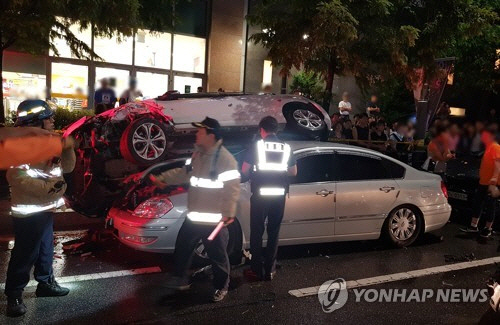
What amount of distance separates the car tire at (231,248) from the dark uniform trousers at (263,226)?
0.33 meters

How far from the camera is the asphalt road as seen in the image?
4.46 metres

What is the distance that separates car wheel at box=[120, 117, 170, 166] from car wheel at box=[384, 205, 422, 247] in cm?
351

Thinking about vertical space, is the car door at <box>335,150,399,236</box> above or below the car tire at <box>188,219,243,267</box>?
above

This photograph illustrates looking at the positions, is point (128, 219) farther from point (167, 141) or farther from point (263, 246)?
point (167, 141)

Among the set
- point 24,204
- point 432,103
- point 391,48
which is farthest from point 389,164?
point 432,103

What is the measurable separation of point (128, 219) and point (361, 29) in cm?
866

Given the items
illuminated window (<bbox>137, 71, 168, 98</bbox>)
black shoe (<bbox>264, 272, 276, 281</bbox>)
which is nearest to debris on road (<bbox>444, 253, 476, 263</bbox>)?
black shoe (<bbox>264, 272, 276, 281</bbox>)

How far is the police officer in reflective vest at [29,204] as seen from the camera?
4.29 meters

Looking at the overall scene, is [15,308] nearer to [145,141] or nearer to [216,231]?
[216,231]

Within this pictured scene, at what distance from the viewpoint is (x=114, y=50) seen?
16.7 m

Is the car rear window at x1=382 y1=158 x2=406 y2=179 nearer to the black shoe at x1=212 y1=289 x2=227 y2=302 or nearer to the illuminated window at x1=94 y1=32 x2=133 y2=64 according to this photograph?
the black shoe at x1=212 y1=289 x2=227 y2=302

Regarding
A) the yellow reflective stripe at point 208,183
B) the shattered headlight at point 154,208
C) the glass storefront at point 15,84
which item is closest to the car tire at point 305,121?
the shattered headlight at point 154,208

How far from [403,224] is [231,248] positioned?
2.65m

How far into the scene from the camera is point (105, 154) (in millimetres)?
7207
